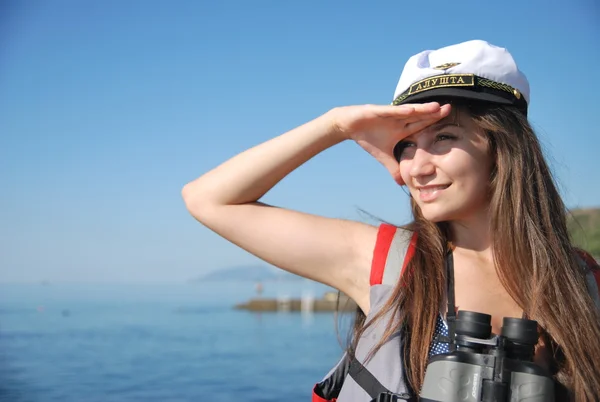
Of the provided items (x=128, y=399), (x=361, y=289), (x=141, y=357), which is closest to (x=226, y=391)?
(x=128, y=399)

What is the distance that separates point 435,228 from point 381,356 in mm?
528

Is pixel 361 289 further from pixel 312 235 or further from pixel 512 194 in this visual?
pixel 512 194

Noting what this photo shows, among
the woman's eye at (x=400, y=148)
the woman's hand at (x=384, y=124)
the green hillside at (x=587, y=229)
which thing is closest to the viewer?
the woman's hand at (x=384, y=124)

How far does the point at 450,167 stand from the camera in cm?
223

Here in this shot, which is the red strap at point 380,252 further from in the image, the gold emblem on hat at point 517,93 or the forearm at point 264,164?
the gold emblem on hat at point 517,93

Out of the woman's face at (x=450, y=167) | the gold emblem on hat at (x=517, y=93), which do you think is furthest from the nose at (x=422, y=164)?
the gold emblem on hat at (x=517, y=93)

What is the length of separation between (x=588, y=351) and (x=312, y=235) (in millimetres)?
952

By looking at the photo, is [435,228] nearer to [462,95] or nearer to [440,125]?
[440,125]

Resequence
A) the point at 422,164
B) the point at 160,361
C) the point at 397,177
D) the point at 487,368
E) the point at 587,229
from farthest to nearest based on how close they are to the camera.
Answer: the point at 160,361
the point at 587,229
the point at 397,177
the point at 422,164
the point at 487,368

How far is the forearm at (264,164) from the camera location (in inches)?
95.0

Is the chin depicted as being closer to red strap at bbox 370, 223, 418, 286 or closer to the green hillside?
red strap at bbox 370, 223, 418, 286

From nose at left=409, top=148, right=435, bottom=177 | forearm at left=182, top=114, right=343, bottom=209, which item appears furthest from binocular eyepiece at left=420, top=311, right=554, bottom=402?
forearm at left=182, top=114, right=343, bottom=209

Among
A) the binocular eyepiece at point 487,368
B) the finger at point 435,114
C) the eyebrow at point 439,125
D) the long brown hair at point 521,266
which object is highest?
the finger at point 435,114

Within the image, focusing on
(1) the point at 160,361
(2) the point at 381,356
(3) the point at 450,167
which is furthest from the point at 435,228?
(1) the point at 160,361
